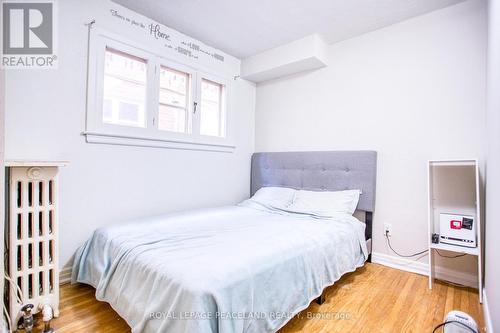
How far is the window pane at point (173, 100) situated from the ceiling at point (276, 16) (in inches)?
19.2

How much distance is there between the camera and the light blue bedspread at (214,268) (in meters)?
1.19

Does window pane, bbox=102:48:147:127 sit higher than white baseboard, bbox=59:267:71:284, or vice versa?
window pane, bbox=102:48:147:127

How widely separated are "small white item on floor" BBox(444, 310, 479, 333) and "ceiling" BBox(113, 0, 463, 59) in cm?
243

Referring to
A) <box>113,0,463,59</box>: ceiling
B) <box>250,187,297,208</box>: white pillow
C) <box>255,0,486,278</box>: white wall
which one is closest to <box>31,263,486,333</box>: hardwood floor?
<box>255,0,486,278</box>: white wall

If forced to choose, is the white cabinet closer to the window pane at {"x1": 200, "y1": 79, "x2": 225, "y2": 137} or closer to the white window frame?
the white window frame

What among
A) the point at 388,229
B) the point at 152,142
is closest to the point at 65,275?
the point at 152,142

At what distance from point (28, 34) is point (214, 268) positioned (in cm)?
226

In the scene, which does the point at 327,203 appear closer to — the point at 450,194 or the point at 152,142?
the point at 450,194

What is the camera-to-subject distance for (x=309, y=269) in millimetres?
1671

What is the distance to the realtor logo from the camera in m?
1.89

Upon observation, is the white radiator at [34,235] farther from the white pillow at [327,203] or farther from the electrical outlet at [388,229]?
the electrical outlet at [388,229]

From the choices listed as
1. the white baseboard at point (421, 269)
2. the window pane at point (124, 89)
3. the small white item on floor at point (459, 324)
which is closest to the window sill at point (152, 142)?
the window pane at point (124, 89)

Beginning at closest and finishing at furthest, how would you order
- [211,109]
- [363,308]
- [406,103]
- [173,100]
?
[363,308]
[406,103]
[173,100]
[211,109]

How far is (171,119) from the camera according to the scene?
2877 mm
